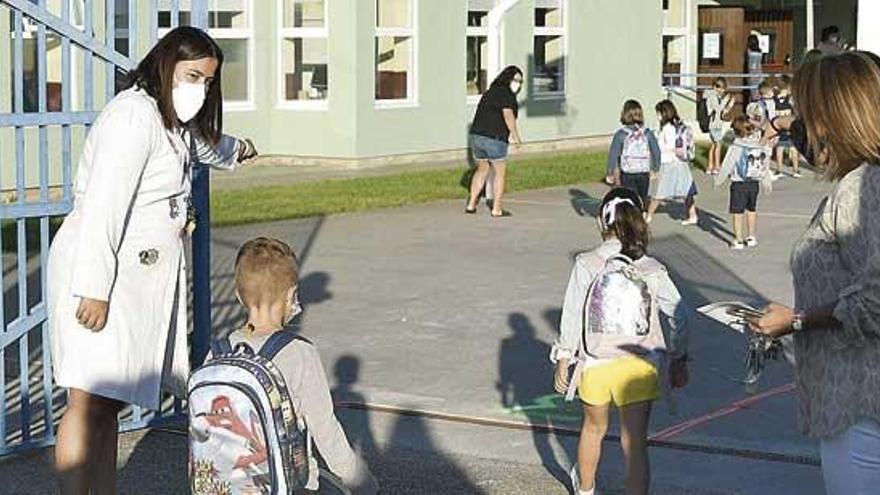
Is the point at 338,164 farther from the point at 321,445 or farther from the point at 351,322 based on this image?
the point at 321,445

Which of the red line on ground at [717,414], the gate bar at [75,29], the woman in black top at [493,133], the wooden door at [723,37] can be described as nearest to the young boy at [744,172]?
the woman in black top at [493,133]

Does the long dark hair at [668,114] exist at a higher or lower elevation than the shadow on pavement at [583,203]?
higher

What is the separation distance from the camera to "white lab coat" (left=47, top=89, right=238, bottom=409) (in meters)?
5.94

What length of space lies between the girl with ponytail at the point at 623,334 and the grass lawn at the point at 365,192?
35.2 ft

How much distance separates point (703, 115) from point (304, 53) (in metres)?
8.04

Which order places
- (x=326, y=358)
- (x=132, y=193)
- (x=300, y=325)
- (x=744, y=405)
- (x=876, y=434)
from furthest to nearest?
(x=300, y=325) < (x=326, y=358) < (x=744, y=405) < (x=132, y=193) < (x=876, y=434)

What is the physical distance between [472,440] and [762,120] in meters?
9.65

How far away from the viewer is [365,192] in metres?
20.4

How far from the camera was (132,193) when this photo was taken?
604 centimetres

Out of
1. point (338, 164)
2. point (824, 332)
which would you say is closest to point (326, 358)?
point (824, 332)

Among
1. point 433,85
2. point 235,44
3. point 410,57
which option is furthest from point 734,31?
point 235,44

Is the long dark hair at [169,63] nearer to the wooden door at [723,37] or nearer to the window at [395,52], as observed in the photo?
the window at [395,52]

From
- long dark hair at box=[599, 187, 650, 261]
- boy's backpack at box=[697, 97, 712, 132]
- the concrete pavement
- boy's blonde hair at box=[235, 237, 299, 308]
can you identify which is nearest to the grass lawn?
the concrete pavement

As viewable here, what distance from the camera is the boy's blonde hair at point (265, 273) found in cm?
492
